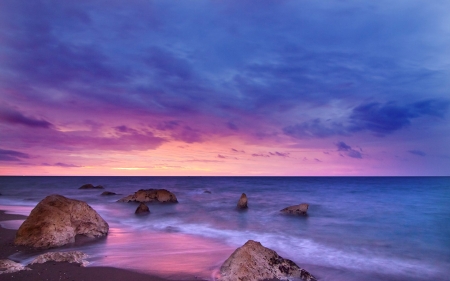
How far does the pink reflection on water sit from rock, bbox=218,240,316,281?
89 centimetres

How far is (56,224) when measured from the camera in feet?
39.0

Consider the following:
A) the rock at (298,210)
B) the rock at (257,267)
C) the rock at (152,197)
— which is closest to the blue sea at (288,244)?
the rock at (298,210)

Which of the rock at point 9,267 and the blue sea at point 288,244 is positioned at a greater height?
the rock at point 9,267

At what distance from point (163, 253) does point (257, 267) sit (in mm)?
4826

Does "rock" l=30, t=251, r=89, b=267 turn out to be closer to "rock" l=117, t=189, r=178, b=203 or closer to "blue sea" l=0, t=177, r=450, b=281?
"blue sea" l=0, t=177, r=450, b=281

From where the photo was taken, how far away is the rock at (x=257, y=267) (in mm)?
8273

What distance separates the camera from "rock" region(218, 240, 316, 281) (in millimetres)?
8273

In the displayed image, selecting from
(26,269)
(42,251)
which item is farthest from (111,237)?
(26,269)

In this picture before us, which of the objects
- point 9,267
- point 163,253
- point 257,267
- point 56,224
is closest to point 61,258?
point 9,267

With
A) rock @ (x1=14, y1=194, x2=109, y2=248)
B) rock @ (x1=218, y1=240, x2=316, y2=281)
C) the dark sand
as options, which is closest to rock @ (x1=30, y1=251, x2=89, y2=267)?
the dark sand

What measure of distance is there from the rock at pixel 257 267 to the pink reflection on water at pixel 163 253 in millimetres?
892

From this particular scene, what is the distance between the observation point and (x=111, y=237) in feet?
46.7

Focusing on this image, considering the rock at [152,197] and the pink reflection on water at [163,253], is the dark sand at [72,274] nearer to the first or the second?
the pink reflection on water at [163,253]

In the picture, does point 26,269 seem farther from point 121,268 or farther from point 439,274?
point 439,274
